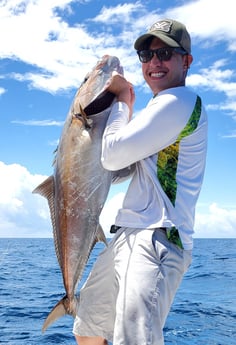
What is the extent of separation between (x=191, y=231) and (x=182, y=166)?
49 centimetres

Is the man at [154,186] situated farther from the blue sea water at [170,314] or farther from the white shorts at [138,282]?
the blue sea water at [170,314]

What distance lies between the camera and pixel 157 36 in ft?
A: 11.0

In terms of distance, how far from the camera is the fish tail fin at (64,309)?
3.71 metres

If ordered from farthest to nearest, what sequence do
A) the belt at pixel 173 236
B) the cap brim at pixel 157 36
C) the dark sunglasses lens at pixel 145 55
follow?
the dark sunglasses lens at pixel 145 55, the cap brim at pixel 157 36, the belt at pixel 173 236

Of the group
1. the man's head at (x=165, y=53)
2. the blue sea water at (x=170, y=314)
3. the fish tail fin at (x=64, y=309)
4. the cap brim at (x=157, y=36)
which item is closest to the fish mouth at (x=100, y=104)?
the man's head at (x=165, y=53)

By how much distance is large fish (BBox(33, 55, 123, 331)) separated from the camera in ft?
11.4

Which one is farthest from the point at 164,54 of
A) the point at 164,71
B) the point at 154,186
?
the point at 154,186

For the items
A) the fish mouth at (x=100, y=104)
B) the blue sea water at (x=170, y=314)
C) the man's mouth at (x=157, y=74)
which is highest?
the man's mouth at (x=157, y=74)

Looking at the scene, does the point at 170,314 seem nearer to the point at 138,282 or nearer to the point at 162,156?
the point at 138,282

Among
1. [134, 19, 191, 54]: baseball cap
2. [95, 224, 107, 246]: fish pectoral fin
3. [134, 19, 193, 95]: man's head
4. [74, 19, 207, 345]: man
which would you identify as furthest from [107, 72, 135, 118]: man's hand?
[95, 224, 107, 246]: fish pectoral fin

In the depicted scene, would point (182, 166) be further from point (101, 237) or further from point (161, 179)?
point (101, 237)

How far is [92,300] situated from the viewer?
3.66 m

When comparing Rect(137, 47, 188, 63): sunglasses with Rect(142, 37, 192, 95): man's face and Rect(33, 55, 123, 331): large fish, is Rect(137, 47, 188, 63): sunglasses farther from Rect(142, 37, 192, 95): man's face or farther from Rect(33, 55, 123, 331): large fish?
Rect(33, 55, 123, 331): large fish

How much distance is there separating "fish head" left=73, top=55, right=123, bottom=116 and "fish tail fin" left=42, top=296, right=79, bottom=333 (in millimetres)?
1500
